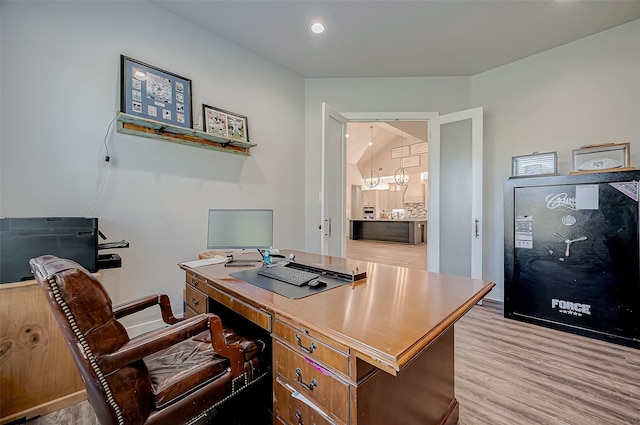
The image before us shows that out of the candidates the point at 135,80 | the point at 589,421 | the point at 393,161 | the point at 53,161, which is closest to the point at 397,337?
the point at 589,421

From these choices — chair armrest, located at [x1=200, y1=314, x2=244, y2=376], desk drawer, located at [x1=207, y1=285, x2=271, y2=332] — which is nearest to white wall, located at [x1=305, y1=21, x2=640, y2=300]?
desk drawer, located at [x1=207, y1=285, x2=271, y2=332]

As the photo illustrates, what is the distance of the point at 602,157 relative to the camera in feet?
8.48

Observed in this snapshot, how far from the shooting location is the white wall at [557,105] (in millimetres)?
2715

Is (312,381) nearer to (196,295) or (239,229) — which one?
(196,295)

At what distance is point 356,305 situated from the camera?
3.52ft

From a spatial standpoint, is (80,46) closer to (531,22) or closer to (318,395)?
(318,395)

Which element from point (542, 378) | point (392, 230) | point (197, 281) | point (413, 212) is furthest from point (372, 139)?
point (197, 281)

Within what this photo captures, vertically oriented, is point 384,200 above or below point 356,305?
above

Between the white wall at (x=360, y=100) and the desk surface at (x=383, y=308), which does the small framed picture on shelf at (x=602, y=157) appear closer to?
the white wall at (x=360, y=100)

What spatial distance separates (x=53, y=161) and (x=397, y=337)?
2569 mm

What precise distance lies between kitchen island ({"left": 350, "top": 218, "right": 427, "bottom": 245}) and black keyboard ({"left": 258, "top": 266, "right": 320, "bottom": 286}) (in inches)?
319

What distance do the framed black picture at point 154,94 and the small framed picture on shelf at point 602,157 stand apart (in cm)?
388

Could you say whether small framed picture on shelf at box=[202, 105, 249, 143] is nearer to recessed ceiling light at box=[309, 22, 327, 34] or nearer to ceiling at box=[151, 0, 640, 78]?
ceiling at box=[151, 0, 640, 78]

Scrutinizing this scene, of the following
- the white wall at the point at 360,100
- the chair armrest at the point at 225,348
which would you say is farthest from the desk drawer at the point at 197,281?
the white wall at the point at 360,100
